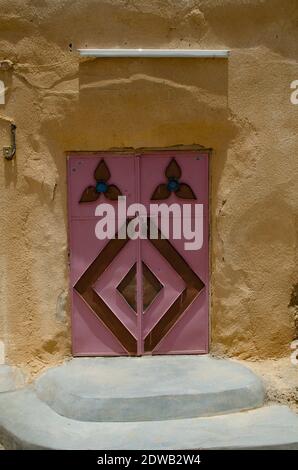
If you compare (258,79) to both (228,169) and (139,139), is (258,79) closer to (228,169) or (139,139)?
(228,169)

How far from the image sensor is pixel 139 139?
19.2 feet

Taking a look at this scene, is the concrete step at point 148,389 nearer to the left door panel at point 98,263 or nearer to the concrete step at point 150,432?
the concrete step at point 150,432

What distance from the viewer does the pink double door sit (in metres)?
6.02

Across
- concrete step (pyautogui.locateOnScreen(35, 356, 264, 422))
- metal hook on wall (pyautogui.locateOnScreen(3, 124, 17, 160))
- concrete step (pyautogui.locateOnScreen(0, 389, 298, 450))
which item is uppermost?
metal hook on wall (pyautogui.locateOnScreen(3, 124, 17, 160))

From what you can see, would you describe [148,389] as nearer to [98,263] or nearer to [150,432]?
[150,432]

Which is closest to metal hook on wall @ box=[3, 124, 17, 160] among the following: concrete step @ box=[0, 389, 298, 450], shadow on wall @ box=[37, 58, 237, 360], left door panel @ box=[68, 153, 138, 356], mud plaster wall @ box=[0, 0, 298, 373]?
mud plaster wall @ box=[0, 0, 298, 373]

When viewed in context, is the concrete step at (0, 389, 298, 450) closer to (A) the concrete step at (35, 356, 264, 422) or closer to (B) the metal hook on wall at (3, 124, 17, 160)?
(A) the concrete step at (35, 356, 264, 422)

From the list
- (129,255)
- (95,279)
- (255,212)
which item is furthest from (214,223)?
(95,279)

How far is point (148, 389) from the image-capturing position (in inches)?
209

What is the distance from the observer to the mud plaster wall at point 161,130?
574 cm

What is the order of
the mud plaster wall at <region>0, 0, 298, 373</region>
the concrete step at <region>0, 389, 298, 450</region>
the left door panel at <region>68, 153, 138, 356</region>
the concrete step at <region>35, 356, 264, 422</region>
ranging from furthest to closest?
1. the left door panel at <region>68, 153, 138, 356</region>
2. the mud plaster wall at <region>0, 0, 298, 373</region>
3. the concrete step at <region>35, 356, 264, 422</region>
4. the concrete step at <region>0, 389, 298, 450</region>

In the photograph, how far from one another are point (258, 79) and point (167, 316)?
2.44 meters
